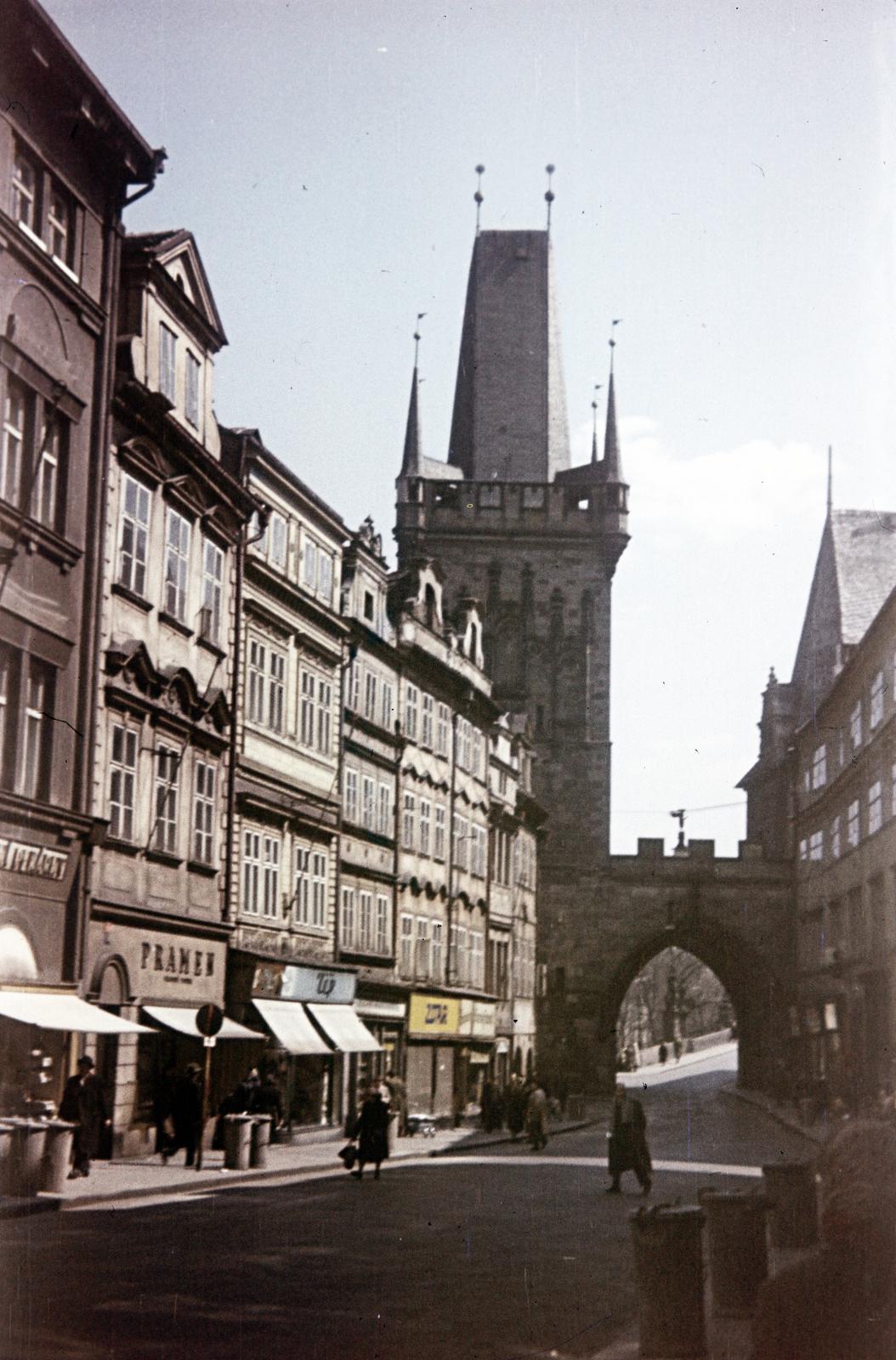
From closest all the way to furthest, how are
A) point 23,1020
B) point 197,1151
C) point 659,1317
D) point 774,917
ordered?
point 659,1317 → point 23,1020 → point 197,1151 → point 774,917

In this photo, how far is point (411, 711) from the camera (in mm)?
50281

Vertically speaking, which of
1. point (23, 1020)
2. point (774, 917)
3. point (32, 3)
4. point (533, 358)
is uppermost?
point (533, 358)

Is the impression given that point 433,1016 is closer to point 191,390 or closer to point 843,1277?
point 191,390

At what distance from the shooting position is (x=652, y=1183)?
1069 inches

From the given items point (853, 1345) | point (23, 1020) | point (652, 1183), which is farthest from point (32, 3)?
point (853, 1345)

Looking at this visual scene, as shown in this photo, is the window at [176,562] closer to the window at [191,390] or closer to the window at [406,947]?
the window at [191,390]

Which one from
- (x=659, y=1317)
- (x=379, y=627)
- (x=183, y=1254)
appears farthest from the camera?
(x=379, y=627)

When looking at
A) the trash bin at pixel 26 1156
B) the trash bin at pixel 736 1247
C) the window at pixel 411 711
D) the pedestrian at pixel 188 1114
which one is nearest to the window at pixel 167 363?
the pedestrian at pixel 188 1114

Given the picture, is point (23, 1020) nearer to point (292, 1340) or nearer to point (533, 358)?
point (292, 1340)

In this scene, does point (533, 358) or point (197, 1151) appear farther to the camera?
point (533, 358)

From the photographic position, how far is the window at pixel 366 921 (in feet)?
147

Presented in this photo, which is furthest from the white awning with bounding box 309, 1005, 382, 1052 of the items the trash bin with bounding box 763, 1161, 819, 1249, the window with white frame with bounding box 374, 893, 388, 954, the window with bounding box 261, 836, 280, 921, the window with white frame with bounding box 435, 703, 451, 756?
the trash bin with bounding box 763, 1161, 819, 1249

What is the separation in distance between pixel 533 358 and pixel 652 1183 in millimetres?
61674

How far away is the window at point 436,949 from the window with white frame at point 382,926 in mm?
5120
